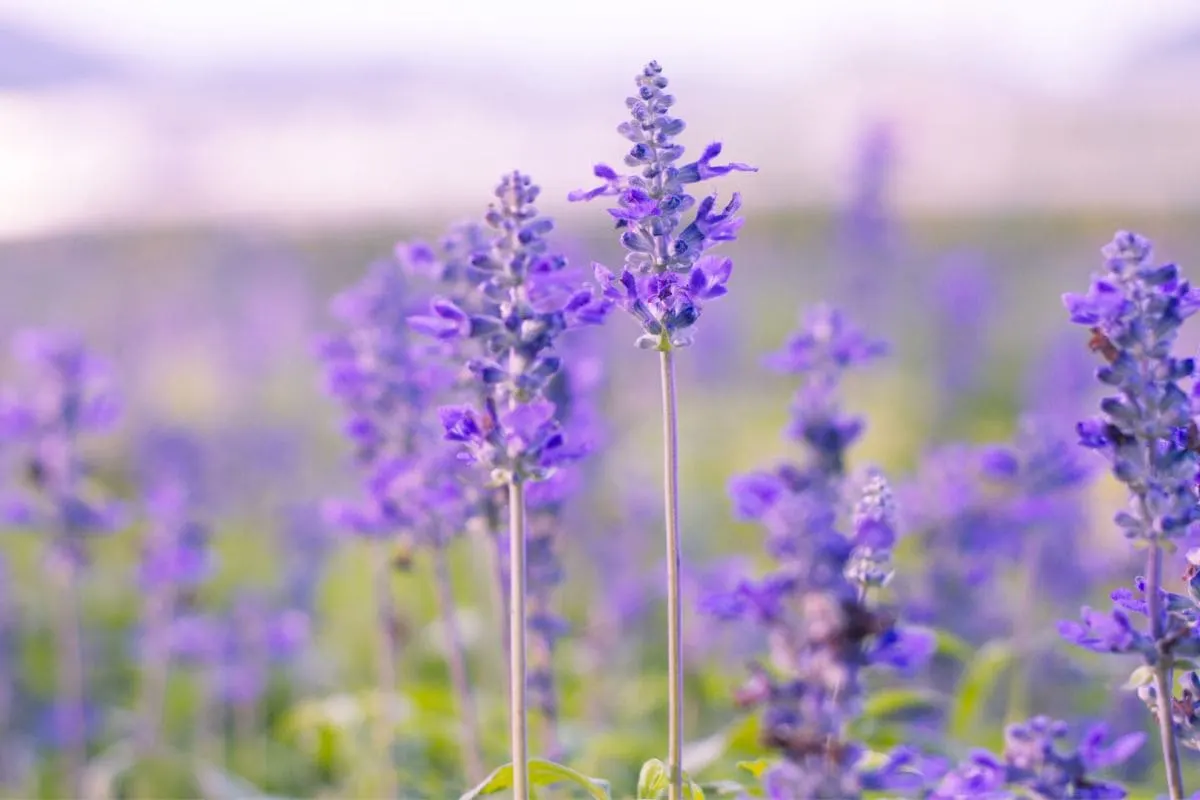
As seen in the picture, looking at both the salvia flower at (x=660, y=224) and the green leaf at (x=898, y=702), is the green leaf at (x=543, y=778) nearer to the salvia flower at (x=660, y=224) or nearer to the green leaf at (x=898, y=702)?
the salvia flower at (x=660, y=224)

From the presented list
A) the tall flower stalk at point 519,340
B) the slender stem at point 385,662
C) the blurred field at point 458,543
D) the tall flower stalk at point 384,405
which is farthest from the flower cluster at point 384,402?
the tall flower stalk at point 519,340

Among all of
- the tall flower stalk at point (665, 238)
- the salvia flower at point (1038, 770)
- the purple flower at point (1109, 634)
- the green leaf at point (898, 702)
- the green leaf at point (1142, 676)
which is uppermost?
the tall flower stalk at point (665, 238)

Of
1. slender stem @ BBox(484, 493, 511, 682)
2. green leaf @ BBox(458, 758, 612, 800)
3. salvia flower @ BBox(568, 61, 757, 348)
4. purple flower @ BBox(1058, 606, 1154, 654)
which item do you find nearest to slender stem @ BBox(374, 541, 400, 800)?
slender stem @ BBox(484, 493, 511, 682)

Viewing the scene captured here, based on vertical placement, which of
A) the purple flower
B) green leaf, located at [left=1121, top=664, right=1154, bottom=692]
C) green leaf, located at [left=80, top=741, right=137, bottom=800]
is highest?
the purple flower

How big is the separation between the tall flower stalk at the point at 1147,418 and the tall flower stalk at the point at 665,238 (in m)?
0.77

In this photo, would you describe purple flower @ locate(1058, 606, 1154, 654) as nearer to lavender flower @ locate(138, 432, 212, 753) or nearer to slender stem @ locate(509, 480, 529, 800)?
slender stem @ locate(509, 480, 529, 800)

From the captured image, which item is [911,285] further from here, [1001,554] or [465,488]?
[465,488]

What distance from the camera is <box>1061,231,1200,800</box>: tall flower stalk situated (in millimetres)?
2676

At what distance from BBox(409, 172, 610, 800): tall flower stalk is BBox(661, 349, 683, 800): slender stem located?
0.28 m

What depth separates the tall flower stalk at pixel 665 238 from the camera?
2865 mm

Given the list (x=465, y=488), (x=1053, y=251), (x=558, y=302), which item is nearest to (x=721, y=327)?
(x=465, y=488)

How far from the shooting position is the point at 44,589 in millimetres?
10000

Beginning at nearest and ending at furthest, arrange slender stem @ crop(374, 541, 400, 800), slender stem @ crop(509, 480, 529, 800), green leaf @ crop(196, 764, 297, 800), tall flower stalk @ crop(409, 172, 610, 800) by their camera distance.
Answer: slender stem @ crop(509, 480, 529, 800), tall flower stalk @ crop(409, 172, 610, 800), slender stem @ crop(374, 541, 400, 800), green leaf @ crop(196, 764, 297, 800)

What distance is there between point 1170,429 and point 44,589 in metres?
9.10
